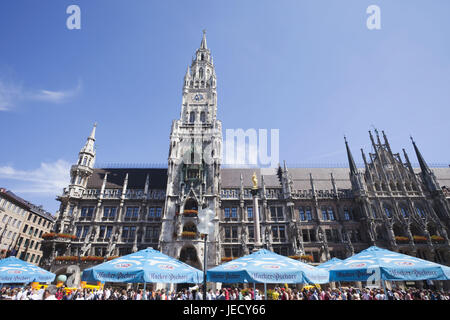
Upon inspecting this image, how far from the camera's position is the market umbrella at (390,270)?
389 inches

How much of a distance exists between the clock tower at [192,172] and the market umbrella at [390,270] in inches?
641

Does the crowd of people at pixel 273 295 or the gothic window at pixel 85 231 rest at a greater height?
the gothic window at pixel 85 231

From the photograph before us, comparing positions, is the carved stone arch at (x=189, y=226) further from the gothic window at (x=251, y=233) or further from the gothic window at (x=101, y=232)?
the gothic window at (x=101, y=232)

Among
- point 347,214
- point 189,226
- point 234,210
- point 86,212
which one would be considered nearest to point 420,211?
point 347,214

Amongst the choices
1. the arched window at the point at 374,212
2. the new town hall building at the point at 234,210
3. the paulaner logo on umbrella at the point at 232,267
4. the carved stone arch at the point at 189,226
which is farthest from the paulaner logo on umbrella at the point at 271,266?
the arched window at the point at 374,212

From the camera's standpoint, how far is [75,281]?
2884 centimetres

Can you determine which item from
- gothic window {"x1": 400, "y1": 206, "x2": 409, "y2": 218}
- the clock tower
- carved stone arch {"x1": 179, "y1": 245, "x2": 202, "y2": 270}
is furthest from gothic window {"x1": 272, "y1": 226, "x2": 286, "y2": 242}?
gothic window {"x1": 400, "y1": 206, "x2": 409, "y2": 218}

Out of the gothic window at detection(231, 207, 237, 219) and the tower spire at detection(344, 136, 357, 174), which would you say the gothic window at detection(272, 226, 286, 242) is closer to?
the gothic window at detection(231, 207, 237, 219)

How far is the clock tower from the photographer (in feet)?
99.5

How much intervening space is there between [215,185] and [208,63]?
32285 millimetres

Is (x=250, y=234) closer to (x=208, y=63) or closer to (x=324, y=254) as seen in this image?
(x=324, y=254)

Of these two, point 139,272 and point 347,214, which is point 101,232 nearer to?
point 139,272

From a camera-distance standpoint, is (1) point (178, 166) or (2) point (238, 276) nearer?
(2) point (238, 276)
